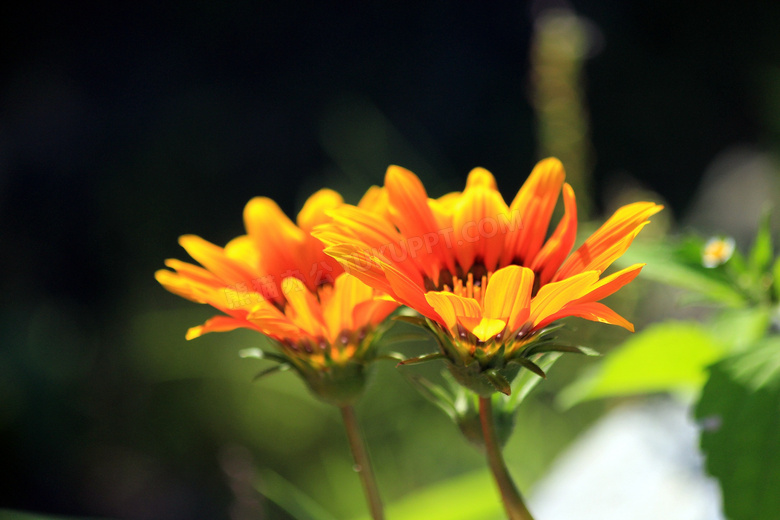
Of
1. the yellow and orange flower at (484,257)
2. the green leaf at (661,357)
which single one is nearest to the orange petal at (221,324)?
the yellow and orange flower at (484,257)

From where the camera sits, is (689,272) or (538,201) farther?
(689,272)

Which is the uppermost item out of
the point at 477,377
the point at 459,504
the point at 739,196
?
the point at 477,377

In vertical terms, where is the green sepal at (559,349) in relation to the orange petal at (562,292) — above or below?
Result: below

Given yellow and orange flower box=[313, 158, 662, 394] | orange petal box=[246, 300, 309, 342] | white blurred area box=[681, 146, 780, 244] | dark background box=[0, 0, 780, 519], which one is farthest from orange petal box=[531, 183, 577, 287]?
dark background box=[0, 0, 780, 519]

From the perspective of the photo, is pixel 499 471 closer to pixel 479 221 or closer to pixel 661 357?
pixel 479 221

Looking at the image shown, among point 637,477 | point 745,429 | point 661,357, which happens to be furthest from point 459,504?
point 745,429

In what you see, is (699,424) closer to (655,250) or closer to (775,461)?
(775,461)

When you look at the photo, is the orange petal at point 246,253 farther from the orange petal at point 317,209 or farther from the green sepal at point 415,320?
the green sepal at point 415,320
